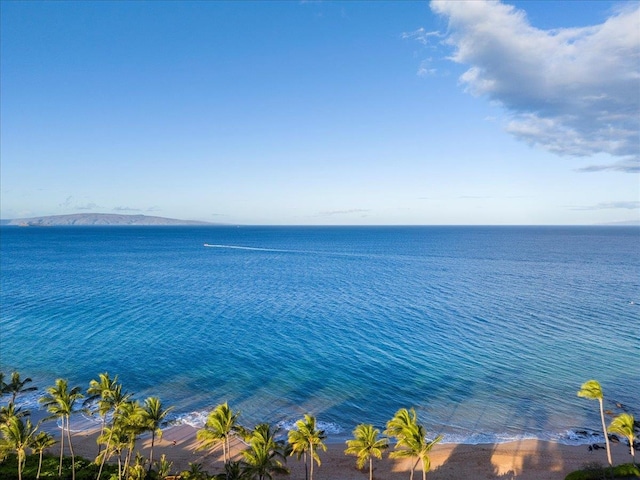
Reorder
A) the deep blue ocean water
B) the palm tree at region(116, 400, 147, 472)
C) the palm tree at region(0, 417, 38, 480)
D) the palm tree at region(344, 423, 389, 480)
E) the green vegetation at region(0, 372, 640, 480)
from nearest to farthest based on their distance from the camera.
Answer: the green vegetation at region(0, 372, 640, 480) → the palm tree at region(0, 417, 38, 480) → the palm tree at region(344, 423, 389, 480) → the palm tree at region(116, 400, 147, 472) → the deep blue ocean water

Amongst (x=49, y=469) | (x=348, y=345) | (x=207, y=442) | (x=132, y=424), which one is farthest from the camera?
(x=348, y=345)

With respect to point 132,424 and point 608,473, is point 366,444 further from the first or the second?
point 608,473

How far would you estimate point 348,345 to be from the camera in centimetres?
6850

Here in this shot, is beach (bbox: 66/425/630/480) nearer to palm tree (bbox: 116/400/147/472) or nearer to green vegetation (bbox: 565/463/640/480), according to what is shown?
green vegetation (bbox: 565/463/640/480)

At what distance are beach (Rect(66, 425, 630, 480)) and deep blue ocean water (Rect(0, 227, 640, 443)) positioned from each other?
2.38 m

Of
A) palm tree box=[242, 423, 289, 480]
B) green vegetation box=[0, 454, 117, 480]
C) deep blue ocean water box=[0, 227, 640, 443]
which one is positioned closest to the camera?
palm tree box=[242, 423, 289, 480]

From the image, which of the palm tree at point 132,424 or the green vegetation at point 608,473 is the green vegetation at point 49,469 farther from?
the green vegetation at point 608,473

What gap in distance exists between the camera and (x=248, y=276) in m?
139

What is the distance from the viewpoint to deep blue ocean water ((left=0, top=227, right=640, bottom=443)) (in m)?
48.9

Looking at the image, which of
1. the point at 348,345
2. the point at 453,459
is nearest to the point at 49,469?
the point at 453,459

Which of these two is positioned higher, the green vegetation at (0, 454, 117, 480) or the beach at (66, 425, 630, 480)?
the green vegetation at (0, 454, 117, 480)

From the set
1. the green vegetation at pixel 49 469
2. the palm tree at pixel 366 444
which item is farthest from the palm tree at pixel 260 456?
the green vegetation at pixel 49 469

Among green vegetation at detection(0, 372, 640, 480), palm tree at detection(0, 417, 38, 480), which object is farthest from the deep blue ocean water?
palm tree at detection(0, 417, 38, 480)

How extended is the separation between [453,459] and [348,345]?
30694mm
